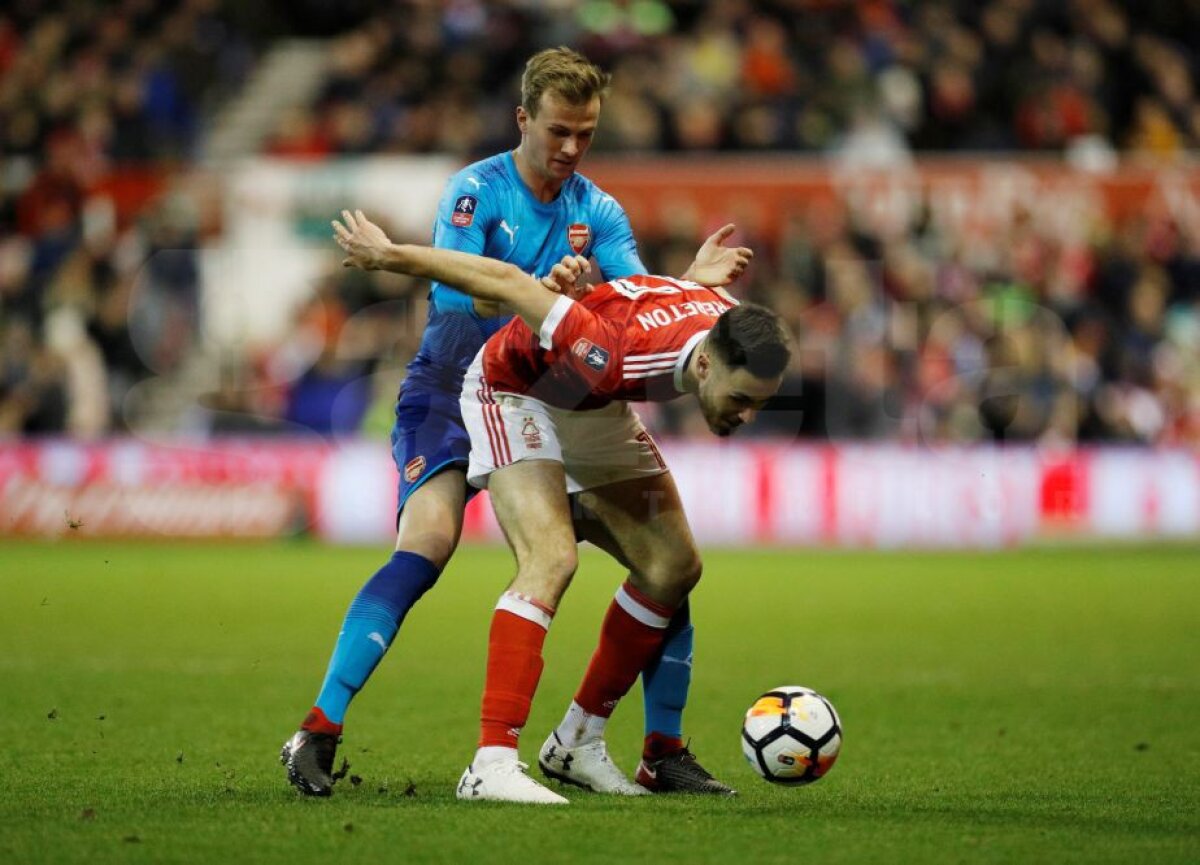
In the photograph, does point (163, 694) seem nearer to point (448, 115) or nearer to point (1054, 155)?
point (448, 115)

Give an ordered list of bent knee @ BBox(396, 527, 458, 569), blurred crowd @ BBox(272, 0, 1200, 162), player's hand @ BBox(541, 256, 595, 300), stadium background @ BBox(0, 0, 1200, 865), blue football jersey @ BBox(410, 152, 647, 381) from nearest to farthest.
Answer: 1. player's hand @ BBox(541, 256, 595, 300)
2. bent knee @ BBox(396, 527, 458, 569)
3. blue football jersey @ BBox(410, 152, 647, 381)
4. stadium background @ BBox(0, 0, 1200, 865)
5. blurred crowd @ BBox(272, 0, 1200, 162)

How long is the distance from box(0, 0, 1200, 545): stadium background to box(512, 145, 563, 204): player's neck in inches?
430

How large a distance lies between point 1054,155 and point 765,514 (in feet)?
17.4

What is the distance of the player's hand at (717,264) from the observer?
6656 millimetres

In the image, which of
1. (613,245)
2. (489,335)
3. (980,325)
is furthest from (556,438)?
(980,325)

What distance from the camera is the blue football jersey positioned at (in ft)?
21.8

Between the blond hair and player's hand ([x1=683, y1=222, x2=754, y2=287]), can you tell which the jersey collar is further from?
the blond hair

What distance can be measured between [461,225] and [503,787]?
6.68 ft

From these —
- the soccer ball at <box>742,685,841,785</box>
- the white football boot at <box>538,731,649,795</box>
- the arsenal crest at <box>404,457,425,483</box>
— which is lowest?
the white football boot at <box>538,731,649,795</box>

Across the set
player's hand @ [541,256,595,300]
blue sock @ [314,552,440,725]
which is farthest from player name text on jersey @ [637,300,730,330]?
blue sock @ [314,552,440,725]

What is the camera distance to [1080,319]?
1848cm

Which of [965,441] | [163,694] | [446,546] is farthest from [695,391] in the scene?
[965,441]

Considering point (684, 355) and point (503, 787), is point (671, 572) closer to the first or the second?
point (684, 355)

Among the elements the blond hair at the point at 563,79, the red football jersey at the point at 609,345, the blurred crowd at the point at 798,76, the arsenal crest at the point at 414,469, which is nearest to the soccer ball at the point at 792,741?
the red football jersey at the point at 609,345
